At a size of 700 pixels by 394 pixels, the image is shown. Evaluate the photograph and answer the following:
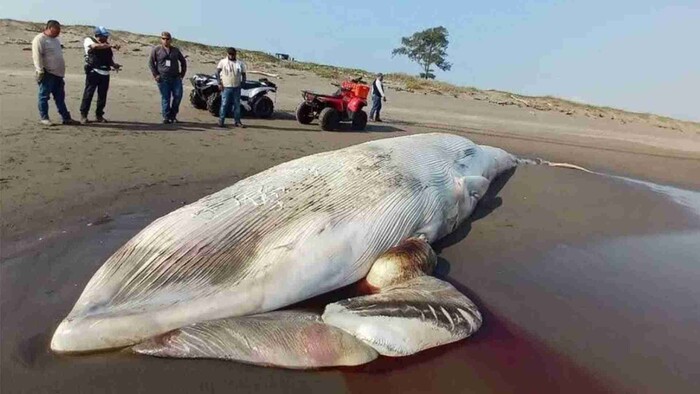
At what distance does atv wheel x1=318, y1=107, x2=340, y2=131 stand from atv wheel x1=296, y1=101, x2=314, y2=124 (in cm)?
57

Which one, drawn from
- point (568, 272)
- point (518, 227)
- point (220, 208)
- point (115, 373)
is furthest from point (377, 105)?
point (115, 373)

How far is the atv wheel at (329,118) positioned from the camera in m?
13.5

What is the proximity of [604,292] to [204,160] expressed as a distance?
247 inches

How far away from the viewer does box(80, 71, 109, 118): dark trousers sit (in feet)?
35.2

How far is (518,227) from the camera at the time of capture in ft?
24.1

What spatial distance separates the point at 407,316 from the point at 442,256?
80.6 inches

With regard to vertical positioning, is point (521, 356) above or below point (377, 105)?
below

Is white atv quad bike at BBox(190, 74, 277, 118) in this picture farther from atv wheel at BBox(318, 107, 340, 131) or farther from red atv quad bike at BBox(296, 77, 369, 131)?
atv wheel at BBox(318, 107, 340, 131)

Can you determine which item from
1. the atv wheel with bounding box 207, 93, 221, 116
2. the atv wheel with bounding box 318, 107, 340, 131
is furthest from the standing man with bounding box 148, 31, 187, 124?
the atv wheel with bounding box 318, 107, 340, 131

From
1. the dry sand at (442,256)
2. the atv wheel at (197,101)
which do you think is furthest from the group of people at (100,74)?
the atv wheel at (197,101)

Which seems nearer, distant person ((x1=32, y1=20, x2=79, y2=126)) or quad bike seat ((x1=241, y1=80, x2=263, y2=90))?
distant person ((x1=32, y1=20, x2=79, y2=126))

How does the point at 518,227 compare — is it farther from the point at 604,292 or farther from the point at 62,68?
the point at 62,68

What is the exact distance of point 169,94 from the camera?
39.4 feet

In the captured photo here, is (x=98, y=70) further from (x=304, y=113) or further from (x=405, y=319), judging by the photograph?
(x=405, y=319)
